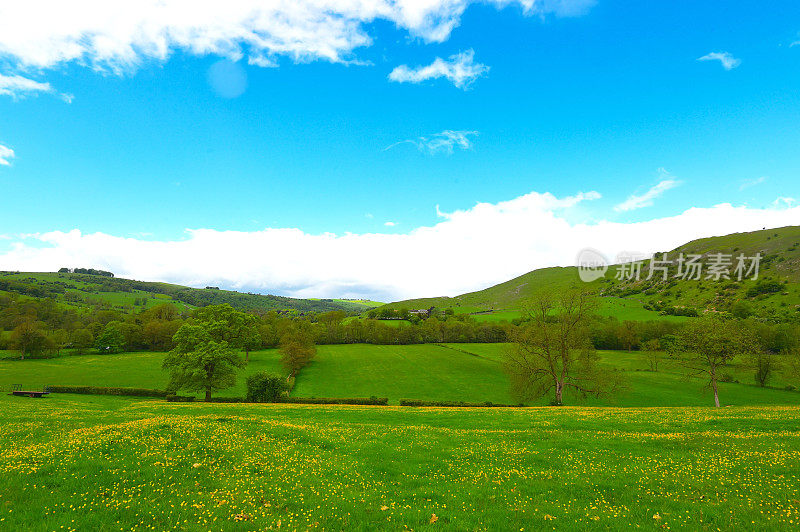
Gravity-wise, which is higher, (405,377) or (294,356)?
(294,356)

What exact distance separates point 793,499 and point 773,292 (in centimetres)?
24203

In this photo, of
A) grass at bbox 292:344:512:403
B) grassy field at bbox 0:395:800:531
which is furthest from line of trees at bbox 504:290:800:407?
grassy field at bbox 0:395:800:531

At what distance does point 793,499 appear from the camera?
10.4m

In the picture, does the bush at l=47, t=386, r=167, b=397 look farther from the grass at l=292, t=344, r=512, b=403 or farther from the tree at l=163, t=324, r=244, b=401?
the grass at l=292, t=344, r=512, b=403

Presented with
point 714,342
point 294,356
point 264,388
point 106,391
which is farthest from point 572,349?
point 106,391

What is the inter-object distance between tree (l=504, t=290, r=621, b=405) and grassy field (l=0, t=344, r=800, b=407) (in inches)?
288

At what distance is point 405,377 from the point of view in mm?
86875

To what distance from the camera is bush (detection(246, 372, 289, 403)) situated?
50531 millimetres

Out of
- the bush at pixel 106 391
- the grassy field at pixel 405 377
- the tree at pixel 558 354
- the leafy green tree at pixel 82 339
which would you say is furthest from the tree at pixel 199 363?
the leafy green tree at pixel 82 339

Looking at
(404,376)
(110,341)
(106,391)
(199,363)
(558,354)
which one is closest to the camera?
(558,354)

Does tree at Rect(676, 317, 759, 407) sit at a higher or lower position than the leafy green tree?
higher

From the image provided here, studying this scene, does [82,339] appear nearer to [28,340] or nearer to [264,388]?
[28,340]

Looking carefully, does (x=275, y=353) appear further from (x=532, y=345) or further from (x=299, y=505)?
(x=299, y=505)

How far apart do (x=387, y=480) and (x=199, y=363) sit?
167ft
